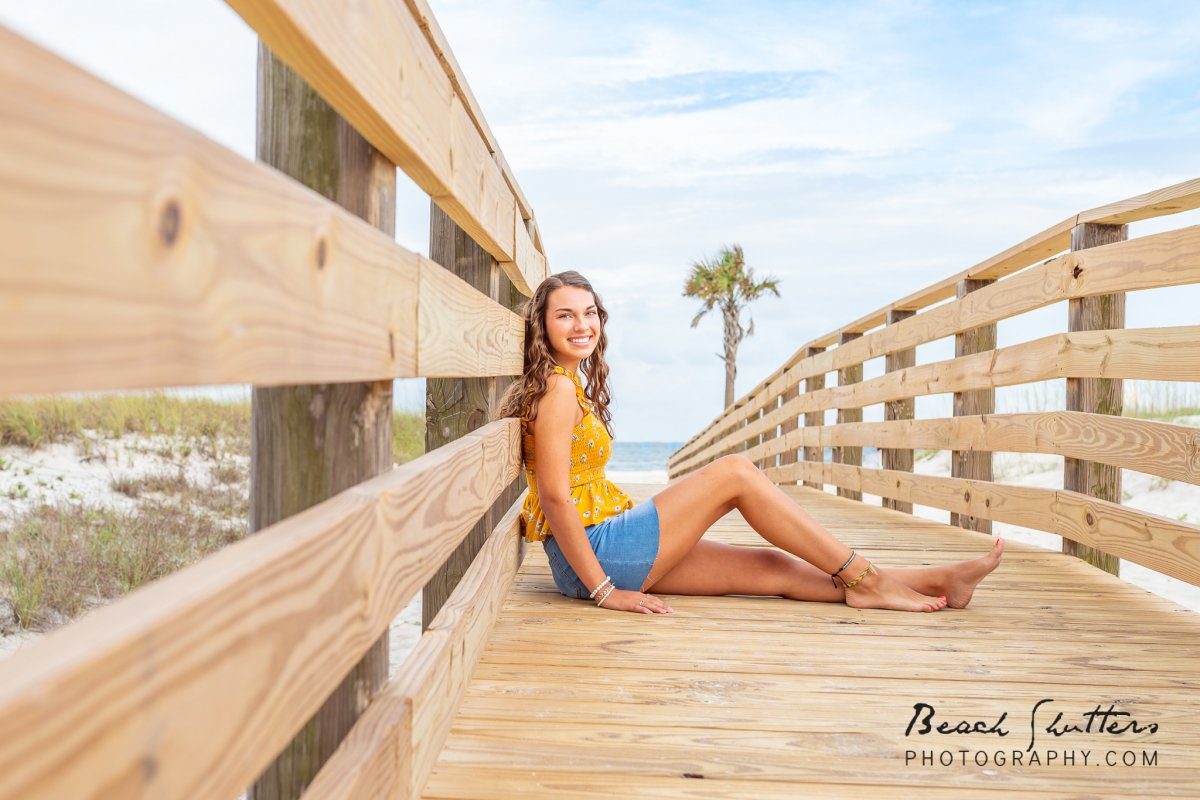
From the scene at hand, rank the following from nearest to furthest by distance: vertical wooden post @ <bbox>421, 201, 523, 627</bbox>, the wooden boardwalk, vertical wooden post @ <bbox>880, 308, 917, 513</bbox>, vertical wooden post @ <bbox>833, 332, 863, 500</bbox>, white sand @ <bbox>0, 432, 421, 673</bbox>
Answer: the wooden boardwalk
vertical wooden post @ <bbox>421, 201, 523, 627</bbox>
vertical wooden post @ <bbox>880, 308, 917, 513</bbox>
white sand @ <bbox>0, 432, 421, 673</bbox>
vertical wooden post @ <bbox>833, 332, 863, 500</bbox>

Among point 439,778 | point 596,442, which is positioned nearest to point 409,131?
point 439,778

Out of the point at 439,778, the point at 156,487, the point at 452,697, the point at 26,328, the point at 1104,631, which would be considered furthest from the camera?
the point at 156,487

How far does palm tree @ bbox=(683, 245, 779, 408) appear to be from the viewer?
2905 cm

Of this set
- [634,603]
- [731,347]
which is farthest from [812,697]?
[731,347]

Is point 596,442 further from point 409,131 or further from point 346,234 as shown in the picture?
point 346,234

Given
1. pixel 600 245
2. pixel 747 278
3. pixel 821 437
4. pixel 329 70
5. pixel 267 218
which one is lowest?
pixel 821 437

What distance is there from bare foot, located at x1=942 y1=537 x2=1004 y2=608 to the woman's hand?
99 cm

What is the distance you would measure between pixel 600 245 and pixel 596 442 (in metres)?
54.9

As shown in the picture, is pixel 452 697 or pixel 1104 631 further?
pixel 1104 631

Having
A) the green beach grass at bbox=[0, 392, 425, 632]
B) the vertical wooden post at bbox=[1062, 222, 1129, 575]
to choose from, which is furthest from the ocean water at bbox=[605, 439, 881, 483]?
the vertical wooden post at bbox=[1062, 222, 1129, 575]

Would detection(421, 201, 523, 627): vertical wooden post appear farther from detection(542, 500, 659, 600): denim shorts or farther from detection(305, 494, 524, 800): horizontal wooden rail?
detection(305, 494, 524, 800): horizontal wooden rail

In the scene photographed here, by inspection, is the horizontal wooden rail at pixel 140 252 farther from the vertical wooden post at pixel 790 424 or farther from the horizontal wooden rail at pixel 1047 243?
the vertical wooden post at pixel 790 424

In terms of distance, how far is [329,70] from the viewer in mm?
1125

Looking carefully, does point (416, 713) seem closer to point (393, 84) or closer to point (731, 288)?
point (393, 84)
